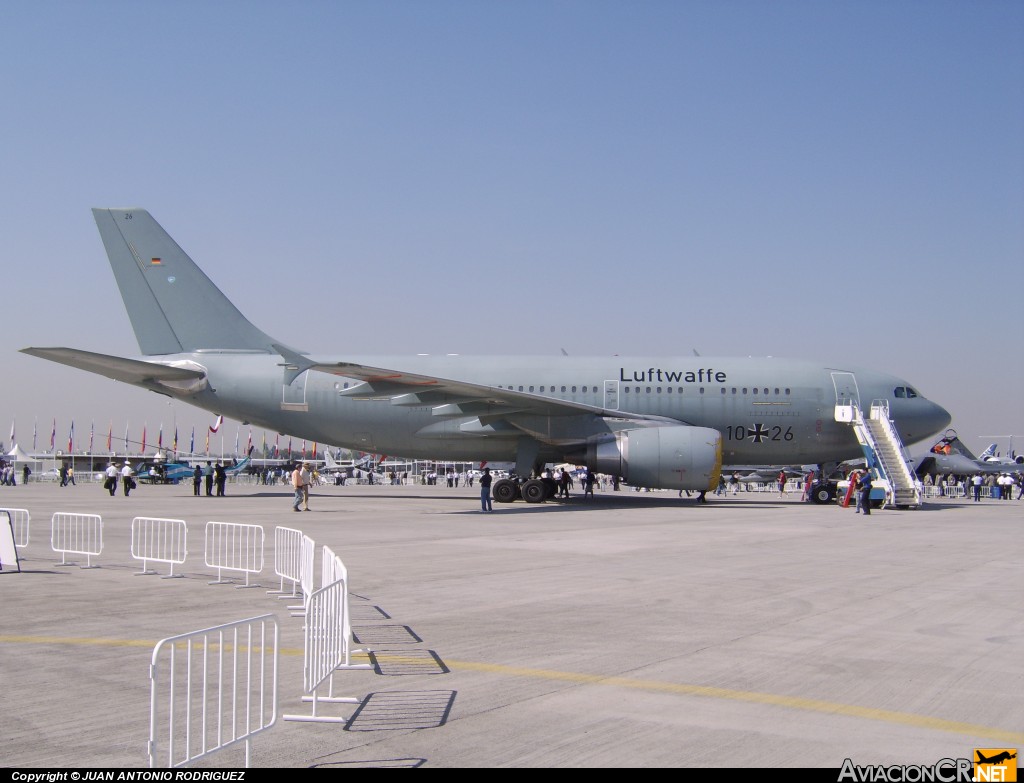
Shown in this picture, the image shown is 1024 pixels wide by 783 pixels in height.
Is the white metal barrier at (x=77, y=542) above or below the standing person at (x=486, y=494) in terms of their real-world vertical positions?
below

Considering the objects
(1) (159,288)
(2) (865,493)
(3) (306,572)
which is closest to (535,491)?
(2) (865,493)

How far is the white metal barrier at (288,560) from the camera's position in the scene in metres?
9.88

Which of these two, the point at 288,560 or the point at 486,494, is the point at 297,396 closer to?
the point at 486,494

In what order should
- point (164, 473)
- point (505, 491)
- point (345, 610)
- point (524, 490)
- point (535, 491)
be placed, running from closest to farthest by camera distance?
point (345, 610), point (535, 491), point (524, 490), point (505, 491), point (164, 473)

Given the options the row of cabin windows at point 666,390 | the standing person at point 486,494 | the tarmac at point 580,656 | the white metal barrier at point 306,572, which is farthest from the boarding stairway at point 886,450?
the white metal barrier at point 306,572

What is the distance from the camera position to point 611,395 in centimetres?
2739

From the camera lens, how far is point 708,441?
25.0 metres

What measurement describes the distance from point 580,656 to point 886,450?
74.0ft

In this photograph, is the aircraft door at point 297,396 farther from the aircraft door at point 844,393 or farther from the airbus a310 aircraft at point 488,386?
the aircraft door at point 844,393

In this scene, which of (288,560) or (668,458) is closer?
(288,560)

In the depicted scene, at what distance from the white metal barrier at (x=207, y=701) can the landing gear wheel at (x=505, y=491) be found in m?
20.8

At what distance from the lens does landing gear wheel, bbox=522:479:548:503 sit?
89.0 feet

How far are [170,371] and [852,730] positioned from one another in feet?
84.1

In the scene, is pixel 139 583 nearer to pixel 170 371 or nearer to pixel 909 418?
pixel 170 371
